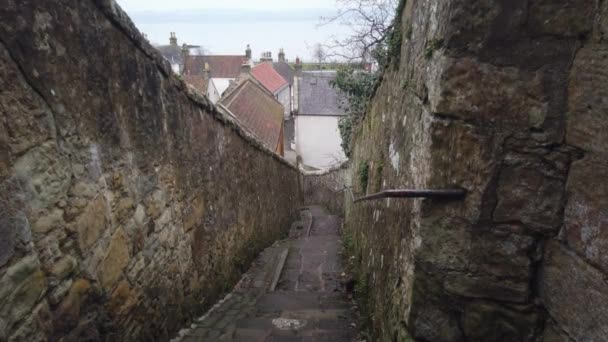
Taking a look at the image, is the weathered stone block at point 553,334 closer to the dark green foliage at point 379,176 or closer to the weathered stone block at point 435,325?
the weathered stone block at point 435,325

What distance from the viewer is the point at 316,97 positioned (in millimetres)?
31781

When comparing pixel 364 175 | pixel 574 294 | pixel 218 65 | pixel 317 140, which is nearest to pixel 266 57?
pixel 218 65

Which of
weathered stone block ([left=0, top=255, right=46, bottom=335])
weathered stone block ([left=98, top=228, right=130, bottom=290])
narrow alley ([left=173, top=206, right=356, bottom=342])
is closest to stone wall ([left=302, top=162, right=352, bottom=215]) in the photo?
narrow alley ([left=173, top=206, right=356, bottom=342])

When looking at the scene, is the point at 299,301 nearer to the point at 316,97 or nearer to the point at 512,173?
the point at 512,173

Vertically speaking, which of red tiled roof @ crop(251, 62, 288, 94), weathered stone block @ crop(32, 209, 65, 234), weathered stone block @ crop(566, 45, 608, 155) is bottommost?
weathered stone block @ crop(32, 209, 65, 234)

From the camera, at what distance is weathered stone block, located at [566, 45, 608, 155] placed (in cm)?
152

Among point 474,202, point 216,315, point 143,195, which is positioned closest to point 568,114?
point 474,202

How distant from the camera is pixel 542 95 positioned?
174 cm

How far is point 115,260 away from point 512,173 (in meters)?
2.52

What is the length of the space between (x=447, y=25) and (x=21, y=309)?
2323mm

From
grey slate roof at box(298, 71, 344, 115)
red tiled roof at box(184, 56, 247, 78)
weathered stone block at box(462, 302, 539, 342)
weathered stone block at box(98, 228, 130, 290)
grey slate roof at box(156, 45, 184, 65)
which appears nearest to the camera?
weathered stone block at box(462, 302, 539, 342)

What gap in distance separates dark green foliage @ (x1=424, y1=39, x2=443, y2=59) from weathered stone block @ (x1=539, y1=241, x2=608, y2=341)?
40.3 inches

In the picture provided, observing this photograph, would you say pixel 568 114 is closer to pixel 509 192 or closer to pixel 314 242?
pixel 509 192

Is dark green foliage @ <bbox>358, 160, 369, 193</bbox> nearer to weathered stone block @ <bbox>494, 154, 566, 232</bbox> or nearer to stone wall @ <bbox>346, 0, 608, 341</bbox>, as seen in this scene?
stone wall @ <bbox>346, 0, 608, 341</bbox>
